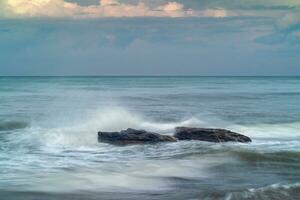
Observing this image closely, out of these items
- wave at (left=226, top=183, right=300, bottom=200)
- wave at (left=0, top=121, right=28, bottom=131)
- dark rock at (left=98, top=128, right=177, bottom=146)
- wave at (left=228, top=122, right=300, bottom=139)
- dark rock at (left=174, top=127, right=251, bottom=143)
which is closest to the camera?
wave at (left=226, top=183, right=300, bottom=200)

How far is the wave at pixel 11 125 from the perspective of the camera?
39.8m

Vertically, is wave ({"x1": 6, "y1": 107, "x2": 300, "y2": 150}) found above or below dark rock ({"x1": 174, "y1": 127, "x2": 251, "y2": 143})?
below

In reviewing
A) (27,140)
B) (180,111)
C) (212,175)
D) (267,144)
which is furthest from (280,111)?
(212,175)

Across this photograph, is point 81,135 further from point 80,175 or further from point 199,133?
point 80,175

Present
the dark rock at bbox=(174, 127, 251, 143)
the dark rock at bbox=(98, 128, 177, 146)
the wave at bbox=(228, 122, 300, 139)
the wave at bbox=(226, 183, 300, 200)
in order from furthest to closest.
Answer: the wave at bbox=(228, 122, 300, 139) < the dark rock at bbox=(174, 127, 251, 143) < the dark rock at bbox=(98, 128, 177, 146) < the wave at bbox=(226, 183, 300, 200)

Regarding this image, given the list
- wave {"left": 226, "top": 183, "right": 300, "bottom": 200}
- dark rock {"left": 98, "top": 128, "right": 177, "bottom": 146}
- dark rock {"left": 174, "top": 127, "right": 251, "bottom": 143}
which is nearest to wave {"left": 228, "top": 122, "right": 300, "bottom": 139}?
dark rock {"left": 174, "top": 127, "right": 251, "bottom": 143}

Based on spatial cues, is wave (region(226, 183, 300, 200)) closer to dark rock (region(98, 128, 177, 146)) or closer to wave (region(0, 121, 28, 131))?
dark rock (region(98, 128, 177, 146))

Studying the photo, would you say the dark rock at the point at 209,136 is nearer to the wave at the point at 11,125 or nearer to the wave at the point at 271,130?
the wave at the point at 271,130

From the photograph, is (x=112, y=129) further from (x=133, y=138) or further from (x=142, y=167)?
(x=142, y=167)

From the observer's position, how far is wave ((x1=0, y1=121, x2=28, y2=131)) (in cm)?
3975

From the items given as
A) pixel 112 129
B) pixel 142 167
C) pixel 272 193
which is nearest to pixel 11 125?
pixel 112 129

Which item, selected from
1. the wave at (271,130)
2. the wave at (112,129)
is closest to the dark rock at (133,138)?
the wave at (112,129)

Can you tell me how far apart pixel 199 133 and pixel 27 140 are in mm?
10763

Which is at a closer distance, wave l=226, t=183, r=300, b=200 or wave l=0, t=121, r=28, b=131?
wave l=226, t=183, r=300, b=200
